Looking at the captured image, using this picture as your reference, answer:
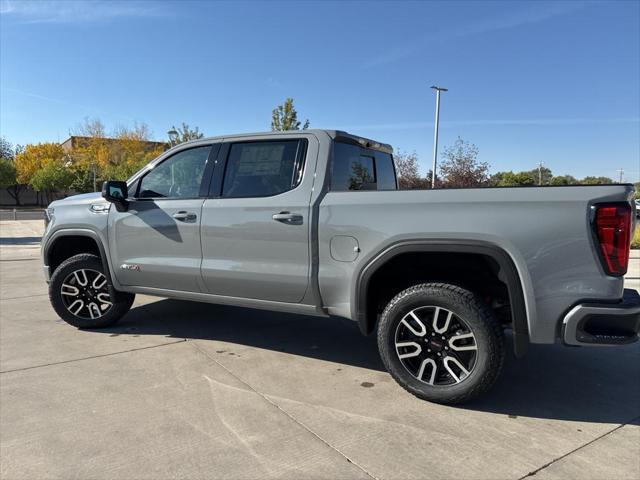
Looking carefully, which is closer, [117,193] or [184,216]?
[184,216]

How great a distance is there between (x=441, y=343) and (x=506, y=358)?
142cm

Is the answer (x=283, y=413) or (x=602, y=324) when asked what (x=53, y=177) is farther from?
(x=602, y=324)

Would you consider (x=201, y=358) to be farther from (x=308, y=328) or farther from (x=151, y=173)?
(x=151, y=173)

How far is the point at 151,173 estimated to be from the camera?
4379 millimetres

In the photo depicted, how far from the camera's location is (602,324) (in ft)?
8.68

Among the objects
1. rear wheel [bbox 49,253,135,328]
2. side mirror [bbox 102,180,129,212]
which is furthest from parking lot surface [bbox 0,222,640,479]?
side mirror [bbox 102,180,129,212]

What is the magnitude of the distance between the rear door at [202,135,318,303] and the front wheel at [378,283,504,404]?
0.81m

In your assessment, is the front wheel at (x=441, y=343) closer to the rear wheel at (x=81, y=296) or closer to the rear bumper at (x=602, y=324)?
the rear bumper at (x=602, y=324)

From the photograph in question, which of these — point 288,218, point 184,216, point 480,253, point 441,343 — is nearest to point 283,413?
point 441,343

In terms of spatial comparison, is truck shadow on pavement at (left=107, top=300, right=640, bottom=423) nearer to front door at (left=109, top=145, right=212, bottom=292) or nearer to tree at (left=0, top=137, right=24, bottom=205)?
front door at (left=109, top=145, right=212, bottom=292)

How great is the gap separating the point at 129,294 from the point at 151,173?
1.36 meters

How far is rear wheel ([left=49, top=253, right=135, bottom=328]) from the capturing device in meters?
4.72

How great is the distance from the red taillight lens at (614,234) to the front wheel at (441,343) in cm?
76

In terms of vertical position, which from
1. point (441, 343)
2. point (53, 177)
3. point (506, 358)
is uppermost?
point (53, 177)
